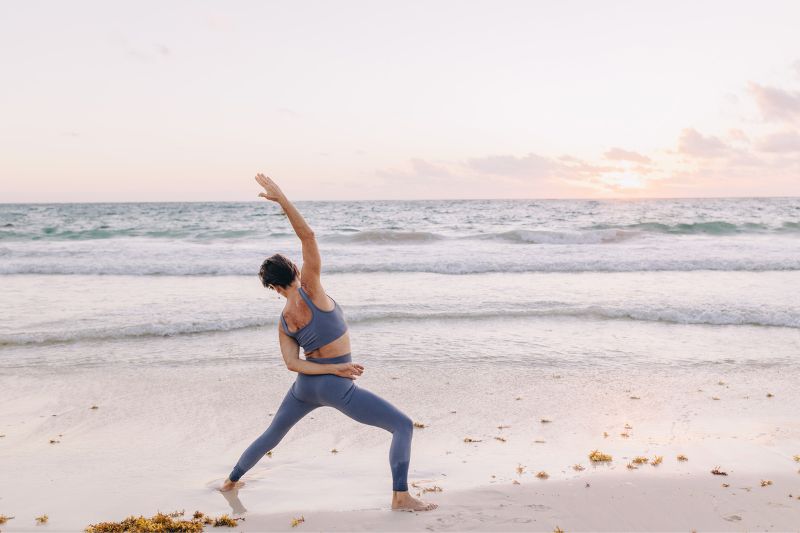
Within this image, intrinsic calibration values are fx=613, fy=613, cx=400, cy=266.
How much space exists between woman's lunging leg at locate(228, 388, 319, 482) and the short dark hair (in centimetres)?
80

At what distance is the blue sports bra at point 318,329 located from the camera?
13.0ft

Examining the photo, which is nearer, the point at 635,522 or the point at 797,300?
the point at 635,522

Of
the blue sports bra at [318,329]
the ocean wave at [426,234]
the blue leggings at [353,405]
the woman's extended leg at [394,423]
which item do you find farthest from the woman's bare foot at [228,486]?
the ocean wave at [426,234]

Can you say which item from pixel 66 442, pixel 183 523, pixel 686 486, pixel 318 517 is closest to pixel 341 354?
pixel 318 517

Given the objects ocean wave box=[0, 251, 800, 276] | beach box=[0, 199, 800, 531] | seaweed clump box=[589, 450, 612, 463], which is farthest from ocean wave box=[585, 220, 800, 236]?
seaweed clump box=[589, 450, 612, 463]

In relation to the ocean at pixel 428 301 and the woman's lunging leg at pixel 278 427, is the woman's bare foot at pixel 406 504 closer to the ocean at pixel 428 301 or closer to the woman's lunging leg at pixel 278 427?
the woman's lunging leg at pixel 278 427

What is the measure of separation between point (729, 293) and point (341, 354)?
12.9 m

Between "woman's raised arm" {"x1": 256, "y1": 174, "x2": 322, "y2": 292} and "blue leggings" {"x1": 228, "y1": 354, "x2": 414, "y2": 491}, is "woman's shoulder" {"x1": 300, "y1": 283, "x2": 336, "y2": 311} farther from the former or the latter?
"blue leggings" {"x1": 228, "y1": 354, "x2": 414, "y2": 491}

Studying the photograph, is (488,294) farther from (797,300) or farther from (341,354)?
(341,354)

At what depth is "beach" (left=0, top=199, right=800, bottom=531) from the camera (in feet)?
14.3

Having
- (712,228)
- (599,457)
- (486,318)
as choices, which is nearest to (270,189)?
(599,457)

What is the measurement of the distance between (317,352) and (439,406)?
3.06 metres

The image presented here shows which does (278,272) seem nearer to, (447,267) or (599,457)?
(599,457)

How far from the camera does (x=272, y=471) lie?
5.11 metres
